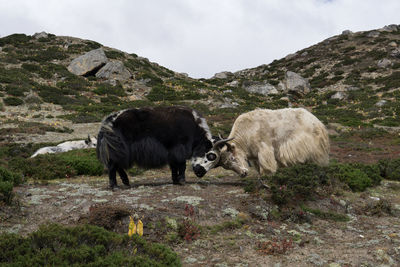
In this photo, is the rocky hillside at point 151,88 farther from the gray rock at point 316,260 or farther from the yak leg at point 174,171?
the gray rock at point 316,260

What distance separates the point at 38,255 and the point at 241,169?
5.81m

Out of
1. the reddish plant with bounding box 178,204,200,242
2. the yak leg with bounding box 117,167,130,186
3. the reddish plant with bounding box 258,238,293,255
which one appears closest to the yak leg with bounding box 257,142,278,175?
the reddish plant with bounding box 258,238,293,255

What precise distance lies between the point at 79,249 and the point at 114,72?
121 feet

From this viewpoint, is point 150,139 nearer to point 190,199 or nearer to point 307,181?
point 190,199

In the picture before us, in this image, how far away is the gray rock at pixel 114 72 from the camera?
38.7 metres

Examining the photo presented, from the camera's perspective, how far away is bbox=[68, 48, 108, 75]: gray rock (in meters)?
38.6

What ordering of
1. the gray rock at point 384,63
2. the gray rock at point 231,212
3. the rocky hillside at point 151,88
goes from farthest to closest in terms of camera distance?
the gray rock at point 384,63 → the rocky hillside at point 151,88 → the gray rock at point 231,212

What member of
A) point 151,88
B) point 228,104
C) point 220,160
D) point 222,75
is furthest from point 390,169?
point 222,75

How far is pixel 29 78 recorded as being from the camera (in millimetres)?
33250

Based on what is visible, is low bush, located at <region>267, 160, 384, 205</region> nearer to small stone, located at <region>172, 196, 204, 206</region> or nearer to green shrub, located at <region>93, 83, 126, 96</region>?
small stone, located at <region>172, 196, 204, 206</region>

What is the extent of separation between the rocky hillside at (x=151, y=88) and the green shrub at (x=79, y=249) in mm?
14288

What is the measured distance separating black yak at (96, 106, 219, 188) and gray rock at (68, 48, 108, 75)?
32.7 meters

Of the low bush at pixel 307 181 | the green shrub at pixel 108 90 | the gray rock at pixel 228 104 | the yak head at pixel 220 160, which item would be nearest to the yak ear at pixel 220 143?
the yak head at pixel 220 160

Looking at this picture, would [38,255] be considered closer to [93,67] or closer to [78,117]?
[78,117]
